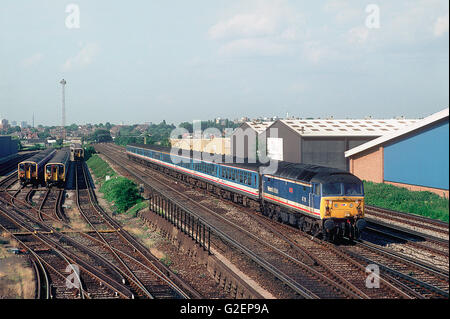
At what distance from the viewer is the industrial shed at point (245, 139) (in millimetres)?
59906

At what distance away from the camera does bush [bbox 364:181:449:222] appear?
87.7ft

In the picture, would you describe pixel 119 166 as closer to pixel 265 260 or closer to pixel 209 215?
pixel 209 215

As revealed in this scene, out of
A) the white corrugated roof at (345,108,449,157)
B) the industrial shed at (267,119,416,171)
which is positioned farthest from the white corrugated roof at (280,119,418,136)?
the white corrugated roof at (345,108,449,157)

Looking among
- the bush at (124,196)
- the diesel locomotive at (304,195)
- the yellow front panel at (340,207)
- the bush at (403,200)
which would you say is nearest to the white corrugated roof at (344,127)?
the bush at (403,200)

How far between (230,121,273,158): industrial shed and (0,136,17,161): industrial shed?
37680 mm

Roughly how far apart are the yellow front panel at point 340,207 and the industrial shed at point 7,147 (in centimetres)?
6714

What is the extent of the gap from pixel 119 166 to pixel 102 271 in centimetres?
4464

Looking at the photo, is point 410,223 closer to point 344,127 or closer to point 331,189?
point 331,189

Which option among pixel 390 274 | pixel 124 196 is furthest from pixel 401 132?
pixel 124 196

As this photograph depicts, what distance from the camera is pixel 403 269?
1633cm

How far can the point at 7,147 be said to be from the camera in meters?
79.6

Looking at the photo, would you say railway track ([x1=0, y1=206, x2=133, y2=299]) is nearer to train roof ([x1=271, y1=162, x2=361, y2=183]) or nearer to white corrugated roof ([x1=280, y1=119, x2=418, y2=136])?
train roof ([x1=271, y1=162, x2=361, y2=183])

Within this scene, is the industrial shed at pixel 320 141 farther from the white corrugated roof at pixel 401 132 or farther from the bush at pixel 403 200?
the bush at pixel 403 200
